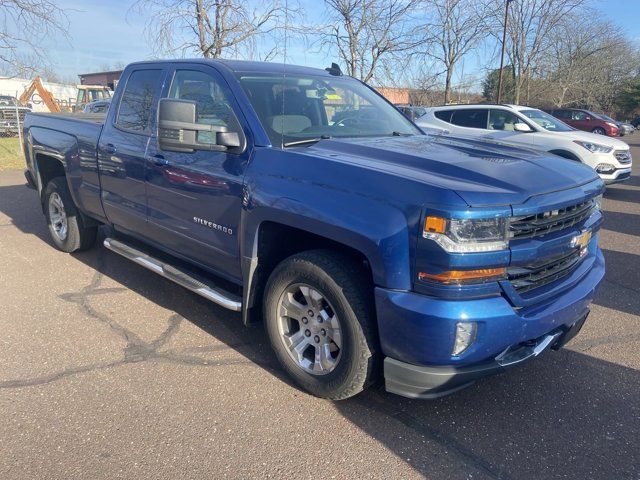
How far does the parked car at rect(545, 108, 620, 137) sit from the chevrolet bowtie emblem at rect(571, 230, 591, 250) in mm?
27553

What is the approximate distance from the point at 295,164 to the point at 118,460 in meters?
1.77

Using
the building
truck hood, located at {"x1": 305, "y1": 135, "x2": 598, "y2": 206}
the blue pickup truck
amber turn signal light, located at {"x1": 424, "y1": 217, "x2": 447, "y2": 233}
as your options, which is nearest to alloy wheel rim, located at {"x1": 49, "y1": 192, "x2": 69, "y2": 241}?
the blue pickup truck

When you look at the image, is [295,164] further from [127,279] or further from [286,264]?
[127,279]

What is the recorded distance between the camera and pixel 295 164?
9.58 ft

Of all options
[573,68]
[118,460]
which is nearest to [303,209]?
[118,460]

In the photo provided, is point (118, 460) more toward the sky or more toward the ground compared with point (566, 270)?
more toward the ground

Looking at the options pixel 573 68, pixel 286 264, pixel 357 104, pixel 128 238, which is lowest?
pixel 128 238

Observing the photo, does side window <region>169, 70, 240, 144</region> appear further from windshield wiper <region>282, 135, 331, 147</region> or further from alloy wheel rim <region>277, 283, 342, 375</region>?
alloy wheel rim <region>277, 283, 342, 375</region>

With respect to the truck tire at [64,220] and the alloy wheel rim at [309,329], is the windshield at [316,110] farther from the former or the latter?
the truck tire at [64,220]

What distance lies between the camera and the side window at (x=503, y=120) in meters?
11.0

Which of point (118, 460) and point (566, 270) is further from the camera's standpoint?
point (566, 270)

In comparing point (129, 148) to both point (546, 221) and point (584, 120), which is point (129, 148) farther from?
point (584, 120)

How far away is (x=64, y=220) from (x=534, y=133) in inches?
348

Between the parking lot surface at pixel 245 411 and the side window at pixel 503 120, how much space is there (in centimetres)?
743
